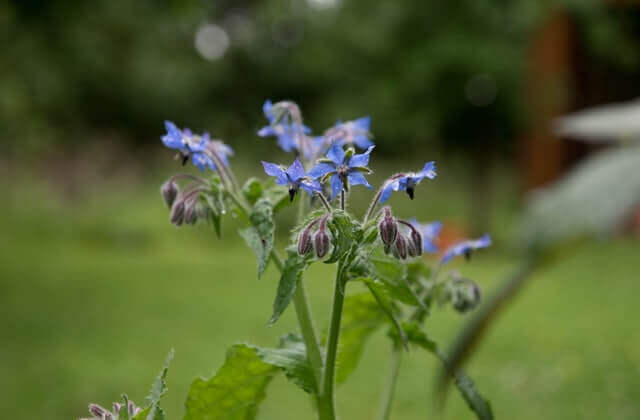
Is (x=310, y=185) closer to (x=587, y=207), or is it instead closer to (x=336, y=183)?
(x=336, y=183)

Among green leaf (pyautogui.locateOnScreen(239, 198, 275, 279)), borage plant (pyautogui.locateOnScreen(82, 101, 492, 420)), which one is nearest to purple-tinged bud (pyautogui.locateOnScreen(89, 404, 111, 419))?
borage plant (pyautogui.locateOnScreen(82, 101, 492, 420))

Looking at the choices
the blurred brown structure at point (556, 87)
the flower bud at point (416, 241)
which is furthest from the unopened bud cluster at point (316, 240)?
the blurred brown structure at point (556, 87)

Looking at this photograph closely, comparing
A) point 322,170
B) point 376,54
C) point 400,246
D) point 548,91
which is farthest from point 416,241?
point 376,54

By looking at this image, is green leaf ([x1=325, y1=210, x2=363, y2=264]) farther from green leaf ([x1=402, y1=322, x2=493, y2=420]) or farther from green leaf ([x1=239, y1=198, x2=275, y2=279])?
green leaf ([x1=402, y1=322, x2=493, y2=420])

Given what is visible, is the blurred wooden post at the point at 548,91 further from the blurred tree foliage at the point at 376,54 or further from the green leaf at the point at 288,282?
the green leaf at the point at 288,282

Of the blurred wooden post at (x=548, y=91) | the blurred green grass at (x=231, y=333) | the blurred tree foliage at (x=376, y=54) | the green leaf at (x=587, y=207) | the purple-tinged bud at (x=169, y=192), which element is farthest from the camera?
the blurred wooden post at (x=548, y=91)
